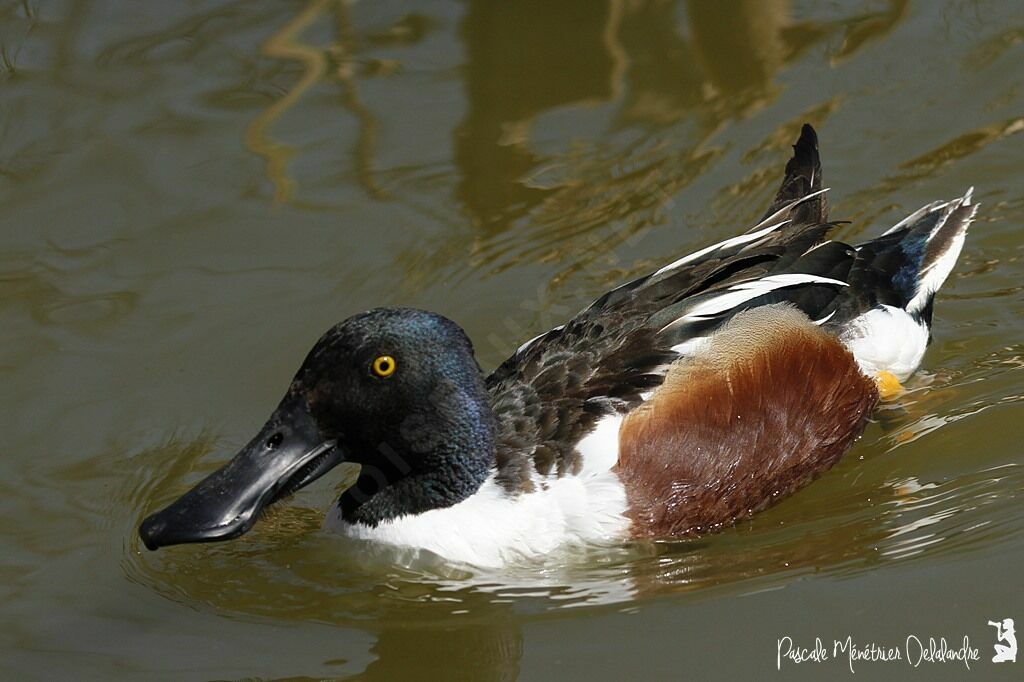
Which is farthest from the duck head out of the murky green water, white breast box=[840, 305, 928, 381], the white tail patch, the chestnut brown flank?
the white tail patch

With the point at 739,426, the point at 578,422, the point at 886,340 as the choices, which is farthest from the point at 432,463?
the point at 886,340

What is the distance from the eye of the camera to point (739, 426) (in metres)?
5.60

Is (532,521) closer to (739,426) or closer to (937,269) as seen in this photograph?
(739,426)

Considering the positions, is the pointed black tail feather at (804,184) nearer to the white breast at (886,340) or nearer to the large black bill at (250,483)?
the white breast at (886,340)

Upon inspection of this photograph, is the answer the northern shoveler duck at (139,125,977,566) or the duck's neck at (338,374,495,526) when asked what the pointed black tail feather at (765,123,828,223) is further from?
the duck's neck at (338,374,495,526)

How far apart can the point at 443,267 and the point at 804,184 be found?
1877 mm

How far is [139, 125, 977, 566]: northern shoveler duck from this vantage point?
5.10 metres

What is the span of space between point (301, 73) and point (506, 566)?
4434 mm

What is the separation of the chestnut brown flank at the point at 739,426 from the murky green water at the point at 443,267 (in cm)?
16

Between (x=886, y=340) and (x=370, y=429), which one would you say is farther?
(x=886, y=340)

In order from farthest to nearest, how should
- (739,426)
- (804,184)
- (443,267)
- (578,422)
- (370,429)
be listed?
1. (443,267)
2. (804,184)
3. (739,426)
4. (578,422)
5. (370,429)

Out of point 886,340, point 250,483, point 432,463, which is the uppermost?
point 886,340

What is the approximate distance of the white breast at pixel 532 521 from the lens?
17.3 ft

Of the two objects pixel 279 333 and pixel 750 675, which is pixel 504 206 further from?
pixel 750 675
